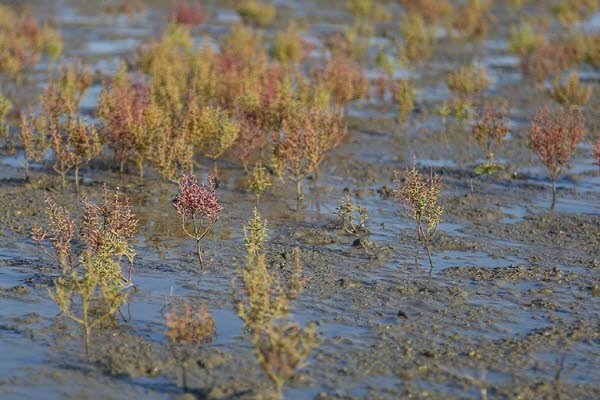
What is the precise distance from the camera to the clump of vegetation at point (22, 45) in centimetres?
1734

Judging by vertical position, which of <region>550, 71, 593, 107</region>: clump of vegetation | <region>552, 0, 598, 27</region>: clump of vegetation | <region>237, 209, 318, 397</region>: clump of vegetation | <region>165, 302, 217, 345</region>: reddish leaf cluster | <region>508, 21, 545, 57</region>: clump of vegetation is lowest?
<region>165, 302, 217, 345</region>: reddish leaf cluster

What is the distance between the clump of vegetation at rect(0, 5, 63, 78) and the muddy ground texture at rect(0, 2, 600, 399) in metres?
5.33

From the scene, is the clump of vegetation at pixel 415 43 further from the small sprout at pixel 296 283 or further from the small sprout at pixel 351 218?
the small sprout at pixel 296 283

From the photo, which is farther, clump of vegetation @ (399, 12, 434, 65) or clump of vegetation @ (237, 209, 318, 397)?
clump of vegetation @ (399, 12, 434, 65)

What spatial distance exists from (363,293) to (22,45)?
12471 millimetres

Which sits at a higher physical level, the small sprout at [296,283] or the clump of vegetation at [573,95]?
the clump of vegetation at [573,95]

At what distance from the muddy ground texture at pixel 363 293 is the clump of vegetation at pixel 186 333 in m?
0.08

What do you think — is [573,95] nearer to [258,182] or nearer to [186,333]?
[258,182]

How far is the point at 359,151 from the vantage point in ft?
45.7

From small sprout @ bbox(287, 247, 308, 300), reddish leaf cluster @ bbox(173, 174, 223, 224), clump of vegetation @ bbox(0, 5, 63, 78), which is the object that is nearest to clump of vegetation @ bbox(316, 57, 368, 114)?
→ clump of vegetation @ bbox(0, 5, 63, 78)

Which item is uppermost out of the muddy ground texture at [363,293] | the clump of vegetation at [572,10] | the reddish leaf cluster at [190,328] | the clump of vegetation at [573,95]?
the clump of vegetation at [572,10]

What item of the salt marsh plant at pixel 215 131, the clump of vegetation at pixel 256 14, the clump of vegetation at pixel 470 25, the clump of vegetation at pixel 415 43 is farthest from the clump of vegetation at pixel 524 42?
the salt marsh plant at pixel 215 131

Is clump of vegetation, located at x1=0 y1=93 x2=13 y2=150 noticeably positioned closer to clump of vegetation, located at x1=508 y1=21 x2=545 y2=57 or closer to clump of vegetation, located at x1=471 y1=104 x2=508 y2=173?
clump of vegetation, located at x1=471 y1=104 x2=508 y2=173

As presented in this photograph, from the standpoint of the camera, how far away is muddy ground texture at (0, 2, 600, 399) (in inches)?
258
